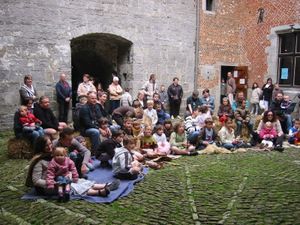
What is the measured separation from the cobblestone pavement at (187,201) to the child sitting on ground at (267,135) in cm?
166

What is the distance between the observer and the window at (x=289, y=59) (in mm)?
11805

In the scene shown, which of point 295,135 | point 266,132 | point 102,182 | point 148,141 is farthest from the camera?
point 295,135

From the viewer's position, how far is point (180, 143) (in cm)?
681

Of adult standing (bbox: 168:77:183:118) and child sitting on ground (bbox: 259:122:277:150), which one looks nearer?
child sitting on ground (bbox: 259:122:277:150)

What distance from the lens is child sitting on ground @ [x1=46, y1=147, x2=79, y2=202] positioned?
397 centimetres

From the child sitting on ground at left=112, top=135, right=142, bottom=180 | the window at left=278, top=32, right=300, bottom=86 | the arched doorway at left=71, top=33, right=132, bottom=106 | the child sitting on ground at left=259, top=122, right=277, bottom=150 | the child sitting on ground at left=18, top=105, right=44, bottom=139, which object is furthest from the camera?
the window at left=278, top=32, right=300, bottom=86

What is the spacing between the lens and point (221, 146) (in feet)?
23.2

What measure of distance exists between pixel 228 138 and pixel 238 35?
791cm

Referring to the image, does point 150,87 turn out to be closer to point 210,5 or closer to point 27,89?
point 27,89

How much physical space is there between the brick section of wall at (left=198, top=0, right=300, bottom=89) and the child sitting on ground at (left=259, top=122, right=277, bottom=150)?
538 cm

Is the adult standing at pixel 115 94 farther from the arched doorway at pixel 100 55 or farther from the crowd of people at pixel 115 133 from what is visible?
the arched doorway at pixel 100 55

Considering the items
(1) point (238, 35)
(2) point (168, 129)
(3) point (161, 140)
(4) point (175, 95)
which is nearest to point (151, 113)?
(2) point (168, 129)

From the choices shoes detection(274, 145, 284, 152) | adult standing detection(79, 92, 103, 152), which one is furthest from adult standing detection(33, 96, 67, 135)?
shoes detection(274, 145, 284, 152)

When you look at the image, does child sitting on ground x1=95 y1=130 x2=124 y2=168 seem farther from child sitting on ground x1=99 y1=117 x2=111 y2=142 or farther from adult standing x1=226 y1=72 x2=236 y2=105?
adult standing x1=226 y1=72 x2=236 y2=105
